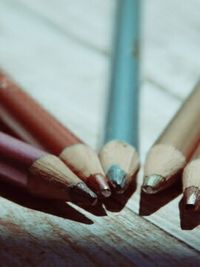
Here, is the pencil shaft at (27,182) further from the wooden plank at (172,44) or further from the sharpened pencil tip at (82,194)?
the wooden plank at (172,44)

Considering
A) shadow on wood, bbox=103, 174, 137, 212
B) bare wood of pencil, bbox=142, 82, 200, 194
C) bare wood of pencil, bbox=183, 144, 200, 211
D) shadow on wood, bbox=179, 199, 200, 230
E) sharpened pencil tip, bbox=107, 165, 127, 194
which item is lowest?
shadow on wood, bbox=103, 174, 137, 212

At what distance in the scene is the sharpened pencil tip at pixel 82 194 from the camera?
38 cm

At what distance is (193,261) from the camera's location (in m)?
0.36

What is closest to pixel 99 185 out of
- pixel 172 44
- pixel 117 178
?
pixel 117 178

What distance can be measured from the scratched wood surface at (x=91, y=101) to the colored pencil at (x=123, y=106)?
0.01 m

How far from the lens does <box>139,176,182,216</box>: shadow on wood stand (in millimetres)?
411

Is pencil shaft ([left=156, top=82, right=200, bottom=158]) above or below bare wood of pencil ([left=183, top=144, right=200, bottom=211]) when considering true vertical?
below

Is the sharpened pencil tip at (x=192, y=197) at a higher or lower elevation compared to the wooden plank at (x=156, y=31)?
higher

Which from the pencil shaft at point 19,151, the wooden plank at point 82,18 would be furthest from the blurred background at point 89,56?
the pencil shaft at point 19,151

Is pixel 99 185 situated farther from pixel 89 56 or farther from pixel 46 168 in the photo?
pixel 89 56

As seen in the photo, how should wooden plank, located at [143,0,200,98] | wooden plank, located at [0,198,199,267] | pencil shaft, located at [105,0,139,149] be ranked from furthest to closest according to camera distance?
wooden plank, located at [143,0,200,98] → pencil shaft, located at [105,0,139,149] → wooden plank, located at [0,198,199,267]

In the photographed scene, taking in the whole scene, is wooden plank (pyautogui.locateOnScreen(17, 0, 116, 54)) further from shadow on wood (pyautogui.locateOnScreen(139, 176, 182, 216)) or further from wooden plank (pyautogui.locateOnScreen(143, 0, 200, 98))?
shadow on wood (pyautogui.locateOnScreen(139, 176, 182, 216))

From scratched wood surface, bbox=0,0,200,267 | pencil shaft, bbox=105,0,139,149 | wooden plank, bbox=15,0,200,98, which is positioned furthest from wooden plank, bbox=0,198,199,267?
wooden plank, bbox=15,0,200,98

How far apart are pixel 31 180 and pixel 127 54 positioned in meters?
A: 0.31
